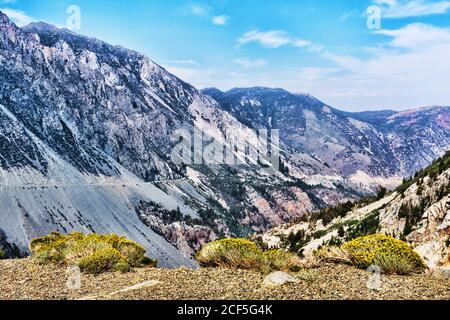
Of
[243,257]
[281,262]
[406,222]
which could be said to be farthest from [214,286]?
[406,222]

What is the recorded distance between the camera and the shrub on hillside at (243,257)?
15.0 meters

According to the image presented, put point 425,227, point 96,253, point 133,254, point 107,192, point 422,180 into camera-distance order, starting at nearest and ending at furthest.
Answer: point 96,253, point 133,254, point 425,227, point 422,180, point 107,192

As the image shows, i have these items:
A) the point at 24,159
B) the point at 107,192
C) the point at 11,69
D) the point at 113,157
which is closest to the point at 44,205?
the point at 24,159

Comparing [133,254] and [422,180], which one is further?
[422,180]

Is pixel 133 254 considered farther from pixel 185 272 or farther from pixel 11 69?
pixel 11 69

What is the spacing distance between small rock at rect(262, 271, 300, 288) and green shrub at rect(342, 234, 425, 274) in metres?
3.66

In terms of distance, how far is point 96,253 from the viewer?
54.2 feet

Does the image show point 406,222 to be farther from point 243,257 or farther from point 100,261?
point 100,261

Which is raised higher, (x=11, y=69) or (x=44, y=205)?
(x=11, y=69)

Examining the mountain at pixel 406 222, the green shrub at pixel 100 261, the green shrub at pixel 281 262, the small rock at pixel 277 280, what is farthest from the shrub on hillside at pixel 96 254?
the mountain at pixel 406 222

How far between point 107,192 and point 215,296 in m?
151

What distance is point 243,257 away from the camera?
50.8ft

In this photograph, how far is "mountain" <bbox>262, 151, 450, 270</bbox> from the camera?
26094 millimetres

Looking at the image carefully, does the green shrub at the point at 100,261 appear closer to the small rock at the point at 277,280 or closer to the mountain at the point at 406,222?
the small rock at the point at 277,280
